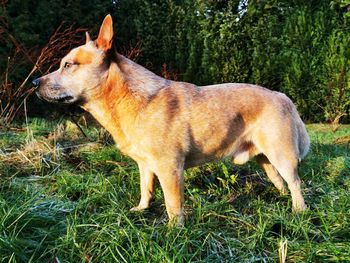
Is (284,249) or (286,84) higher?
(284,249)

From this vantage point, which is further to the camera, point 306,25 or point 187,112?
point 306,25

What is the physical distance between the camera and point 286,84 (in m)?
10.3

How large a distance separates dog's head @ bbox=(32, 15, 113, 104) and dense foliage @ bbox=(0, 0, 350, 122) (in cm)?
603

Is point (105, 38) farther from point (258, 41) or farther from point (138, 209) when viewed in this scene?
point (258, 41)

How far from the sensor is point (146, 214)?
3.83 meters

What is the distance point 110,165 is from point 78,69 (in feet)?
5.30

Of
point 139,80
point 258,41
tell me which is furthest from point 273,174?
point 258,41

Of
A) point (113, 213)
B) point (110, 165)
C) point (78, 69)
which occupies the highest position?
point (78, 69)

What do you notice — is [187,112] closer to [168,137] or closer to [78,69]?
[168,137]

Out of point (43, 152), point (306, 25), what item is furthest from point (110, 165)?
point (306, 25)

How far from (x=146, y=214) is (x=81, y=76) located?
54.0 inches

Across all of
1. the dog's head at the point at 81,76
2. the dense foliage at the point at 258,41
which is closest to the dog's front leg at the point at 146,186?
the dog's head at the point at 81,76

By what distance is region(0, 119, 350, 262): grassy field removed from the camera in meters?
2.82

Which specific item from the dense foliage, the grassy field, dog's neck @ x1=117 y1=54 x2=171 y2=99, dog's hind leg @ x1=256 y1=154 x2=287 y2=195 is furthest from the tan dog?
the dense foliage
